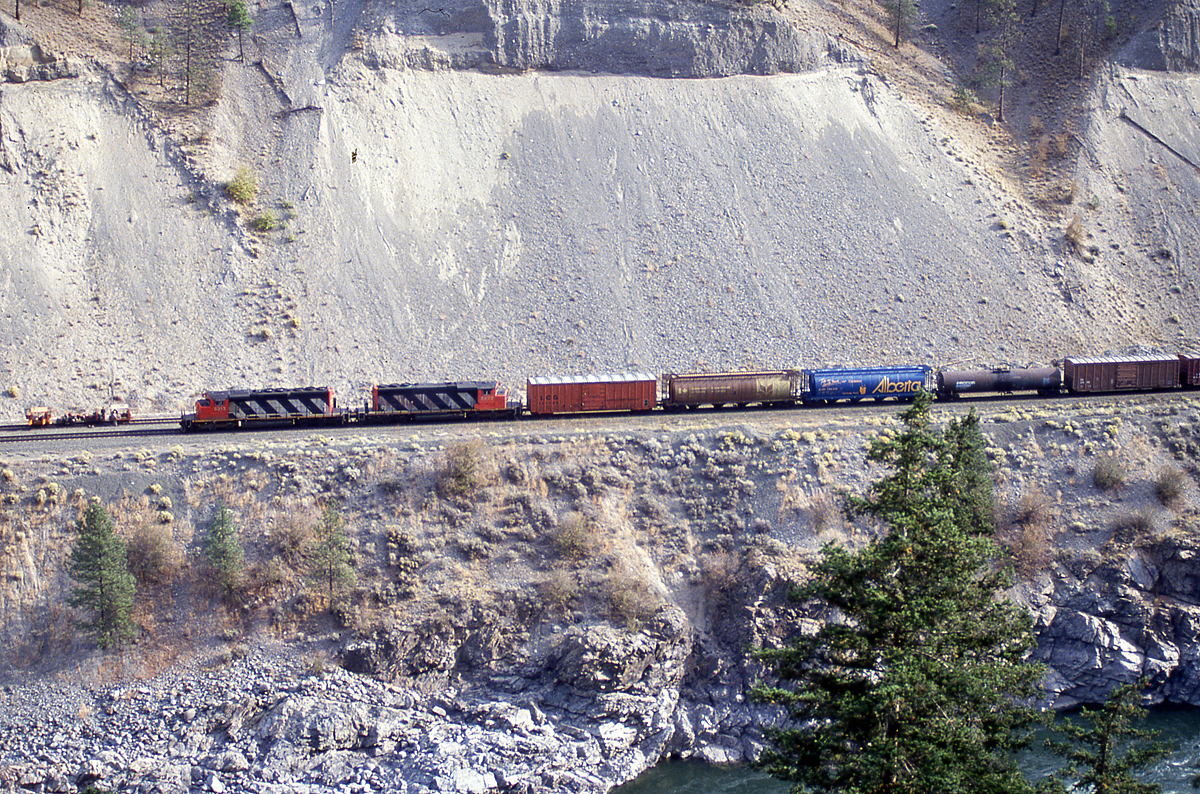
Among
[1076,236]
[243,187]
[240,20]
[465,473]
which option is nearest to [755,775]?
[465,473]

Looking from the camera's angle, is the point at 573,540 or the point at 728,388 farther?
the point at 728,388

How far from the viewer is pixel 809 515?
119 feet

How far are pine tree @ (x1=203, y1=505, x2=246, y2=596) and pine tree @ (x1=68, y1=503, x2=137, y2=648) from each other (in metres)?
2.62

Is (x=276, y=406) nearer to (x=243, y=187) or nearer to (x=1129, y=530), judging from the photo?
(x=243, y=187)

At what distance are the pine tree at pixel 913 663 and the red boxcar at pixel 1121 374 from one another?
3101 cm

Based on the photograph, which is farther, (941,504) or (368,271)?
(368,271)

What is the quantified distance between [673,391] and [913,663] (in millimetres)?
27472

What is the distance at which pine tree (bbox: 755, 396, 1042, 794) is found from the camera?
14.6 meters

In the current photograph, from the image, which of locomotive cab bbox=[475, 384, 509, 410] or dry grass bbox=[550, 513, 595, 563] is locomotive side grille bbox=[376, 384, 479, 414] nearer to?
locomotive cab bbox=[475, 384, 509, 410]

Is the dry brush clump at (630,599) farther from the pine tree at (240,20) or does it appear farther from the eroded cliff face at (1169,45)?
the eroded cliff face at (1169,45)

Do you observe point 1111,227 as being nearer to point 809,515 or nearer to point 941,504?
point 809,515

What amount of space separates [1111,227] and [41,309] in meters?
57.6

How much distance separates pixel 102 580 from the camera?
98.6 feet

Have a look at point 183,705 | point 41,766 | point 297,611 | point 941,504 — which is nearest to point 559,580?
point 297,611
